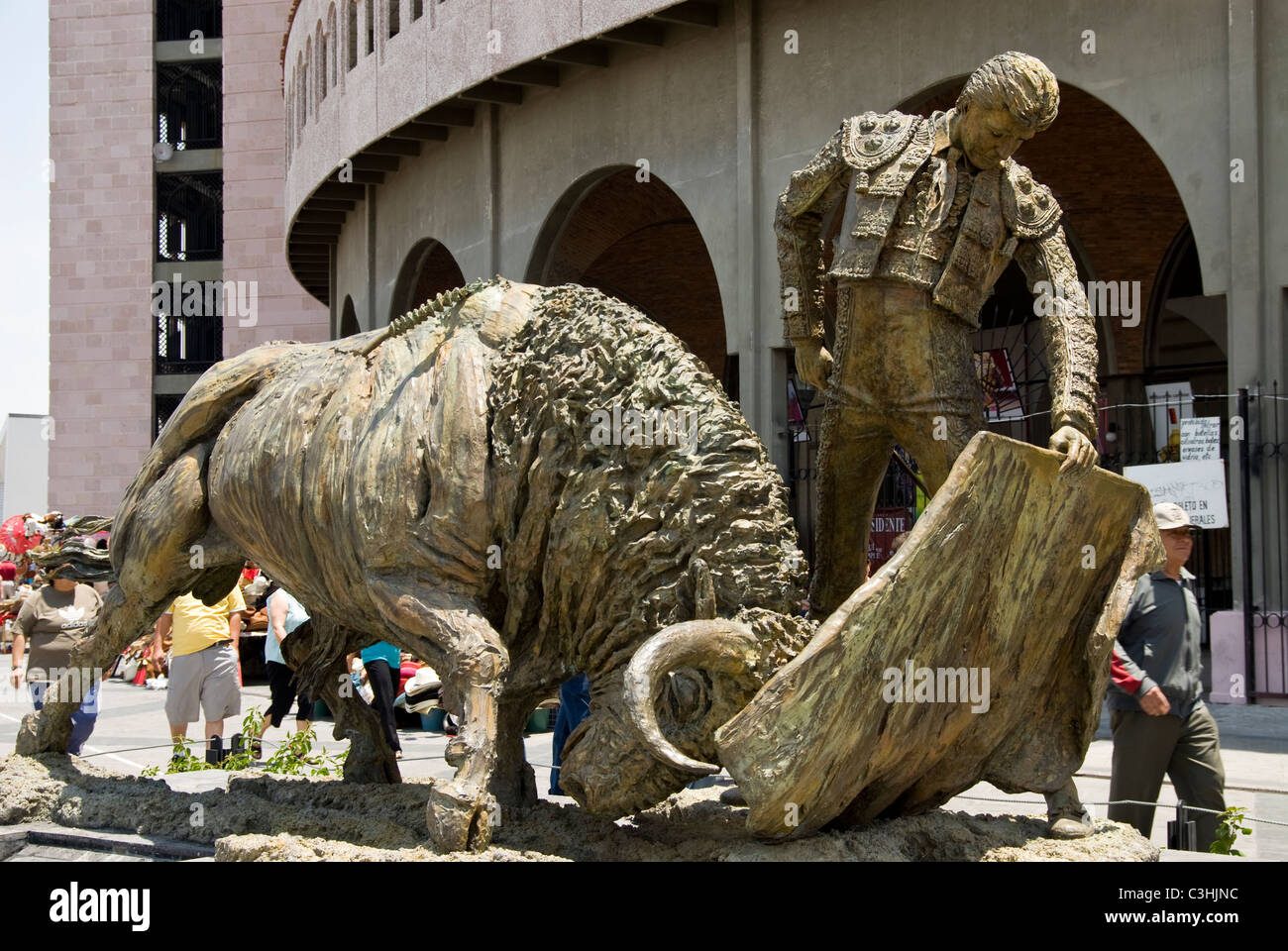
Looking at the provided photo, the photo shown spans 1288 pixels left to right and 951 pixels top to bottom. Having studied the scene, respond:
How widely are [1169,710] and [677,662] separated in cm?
267

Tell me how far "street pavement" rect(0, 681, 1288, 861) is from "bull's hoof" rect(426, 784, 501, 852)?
6.90 ft

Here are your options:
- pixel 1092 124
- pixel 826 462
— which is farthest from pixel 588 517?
pixel 1092 124

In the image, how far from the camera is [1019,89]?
4.82 metres

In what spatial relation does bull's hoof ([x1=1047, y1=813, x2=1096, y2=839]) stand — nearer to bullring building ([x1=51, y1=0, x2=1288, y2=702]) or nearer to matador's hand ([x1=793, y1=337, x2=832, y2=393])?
matador's hand ([x1=793, y1=337, x2=832, y2=393])

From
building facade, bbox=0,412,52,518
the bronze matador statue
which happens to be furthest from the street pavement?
building facade, bbox=0,412,52,518

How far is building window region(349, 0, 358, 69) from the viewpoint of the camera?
20891 millimetres

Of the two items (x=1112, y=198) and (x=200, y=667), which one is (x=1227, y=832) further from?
(x=1112, y=198)

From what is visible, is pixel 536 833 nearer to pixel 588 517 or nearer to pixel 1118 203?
pixel 588 517

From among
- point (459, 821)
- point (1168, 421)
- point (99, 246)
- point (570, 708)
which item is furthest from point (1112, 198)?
point (99, 246)

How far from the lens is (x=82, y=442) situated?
3631 centimetres

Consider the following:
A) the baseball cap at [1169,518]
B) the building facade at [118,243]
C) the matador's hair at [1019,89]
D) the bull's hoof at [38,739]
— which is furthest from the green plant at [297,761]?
the building facade at [118,243]

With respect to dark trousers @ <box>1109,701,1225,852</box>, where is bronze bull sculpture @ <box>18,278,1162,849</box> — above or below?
above

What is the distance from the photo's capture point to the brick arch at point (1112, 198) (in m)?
18.0
